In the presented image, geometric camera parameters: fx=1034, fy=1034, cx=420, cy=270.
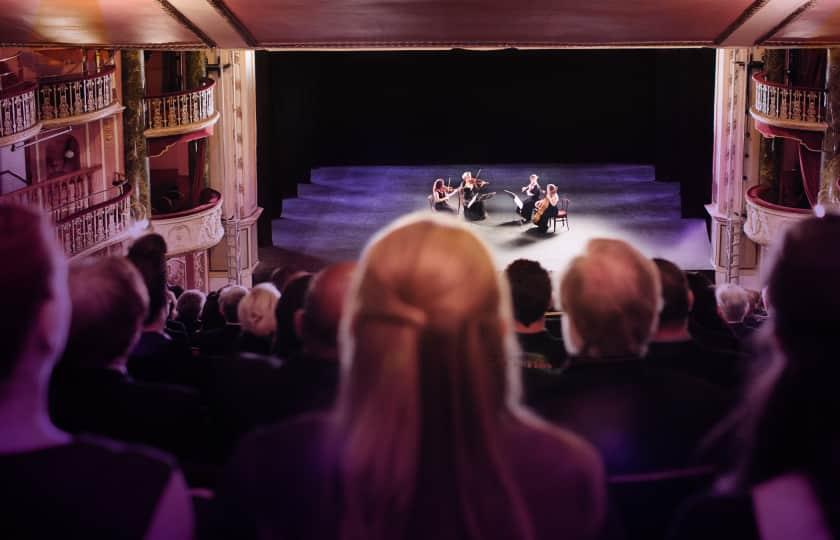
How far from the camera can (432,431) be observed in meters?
1.37

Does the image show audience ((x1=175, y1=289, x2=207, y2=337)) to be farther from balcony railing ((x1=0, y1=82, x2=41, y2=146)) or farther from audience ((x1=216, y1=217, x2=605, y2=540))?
balcony railing ((x1=0, y1=82, x2=41, y2=146))

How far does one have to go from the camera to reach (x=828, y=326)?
1.55 metres

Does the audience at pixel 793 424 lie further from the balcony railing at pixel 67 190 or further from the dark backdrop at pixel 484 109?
the dark backdrop at pixel 484 109

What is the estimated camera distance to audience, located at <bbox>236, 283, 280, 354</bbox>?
3641 millimetres

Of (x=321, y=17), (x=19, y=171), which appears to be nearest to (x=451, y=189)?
(x=19, y=171)

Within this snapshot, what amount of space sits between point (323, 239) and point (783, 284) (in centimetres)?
1794

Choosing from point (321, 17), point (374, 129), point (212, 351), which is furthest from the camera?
point (374, 129)

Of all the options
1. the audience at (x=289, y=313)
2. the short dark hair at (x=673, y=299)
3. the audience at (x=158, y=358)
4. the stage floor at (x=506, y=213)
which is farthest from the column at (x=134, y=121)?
the short dark hair at (x=673, y=299)

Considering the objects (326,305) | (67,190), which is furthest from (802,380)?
(67,190)

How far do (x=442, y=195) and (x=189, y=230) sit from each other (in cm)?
574

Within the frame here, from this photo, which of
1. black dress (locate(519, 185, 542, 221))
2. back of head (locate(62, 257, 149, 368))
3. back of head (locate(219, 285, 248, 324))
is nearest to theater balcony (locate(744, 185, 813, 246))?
black dress (locate(519, 185, 542, 221))

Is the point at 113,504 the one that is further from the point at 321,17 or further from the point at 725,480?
the point at 321,17

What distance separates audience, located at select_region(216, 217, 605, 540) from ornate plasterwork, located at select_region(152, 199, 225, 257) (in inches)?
582

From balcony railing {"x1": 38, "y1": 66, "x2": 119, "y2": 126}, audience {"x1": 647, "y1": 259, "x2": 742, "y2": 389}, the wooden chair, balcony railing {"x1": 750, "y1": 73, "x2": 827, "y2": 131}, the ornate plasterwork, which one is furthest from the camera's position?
the wooden chair
